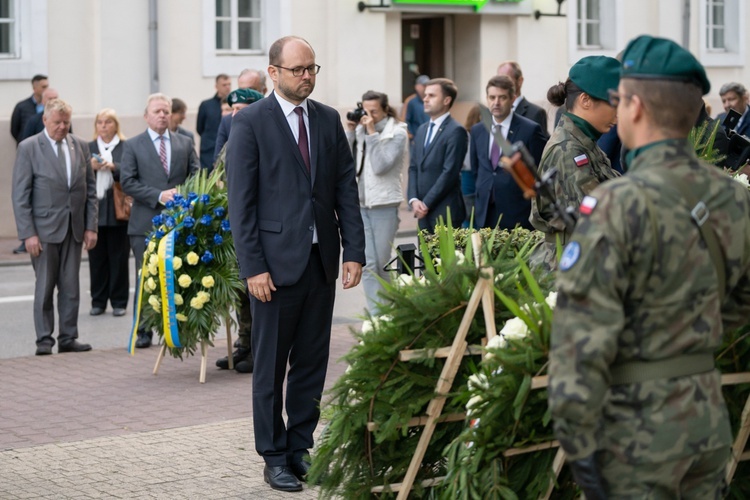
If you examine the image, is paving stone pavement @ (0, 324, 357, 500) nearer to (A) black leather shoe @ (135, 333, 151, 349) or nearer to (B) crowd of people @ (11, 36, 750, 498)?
(A) black leather shoe @ (135, 333, 151, 349)

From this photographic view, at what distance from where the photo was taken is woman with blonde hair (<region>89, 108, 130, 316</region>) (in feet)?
40.4

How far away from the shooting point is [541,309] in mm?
4316

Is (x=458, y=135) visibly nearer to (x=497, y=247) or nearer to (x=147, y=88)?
(x=497, y=247)

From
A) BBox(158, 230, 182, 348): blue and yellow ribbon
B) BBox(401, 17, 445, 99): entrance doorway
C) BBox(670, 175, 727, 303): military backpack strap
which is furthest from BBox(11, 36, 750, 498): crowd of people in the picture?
BBox(401, 17, 445, 99): entrance doorway

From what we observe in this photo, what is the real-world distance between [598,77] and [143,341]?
20.3 feet

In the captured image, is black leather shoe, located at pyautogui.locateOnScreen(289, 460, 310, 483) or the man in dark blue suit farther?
the man in dark blue suit

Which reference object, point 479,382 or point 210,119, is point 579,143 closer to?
point 479,382

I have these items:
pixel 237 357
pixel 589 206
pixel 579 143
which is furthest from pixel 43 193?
pixel 589 206

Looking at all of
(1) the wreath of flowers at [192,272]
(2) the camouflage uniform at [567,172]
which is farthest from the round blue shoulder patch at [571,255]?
(1) the wreath of flowers at [192,272]

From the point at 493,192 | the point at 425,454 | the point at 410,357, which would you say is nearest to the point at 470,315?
the point at 410,357

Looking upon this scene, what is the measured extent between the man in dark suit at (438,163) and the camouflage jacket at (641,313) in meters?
7.35

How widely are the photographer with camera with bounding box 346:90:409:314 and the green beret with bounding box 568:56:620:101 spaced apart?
18.7 ft

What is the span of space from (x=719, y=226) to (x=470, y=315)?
4.17 ft

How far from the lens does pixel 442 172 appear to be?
36.0ft
